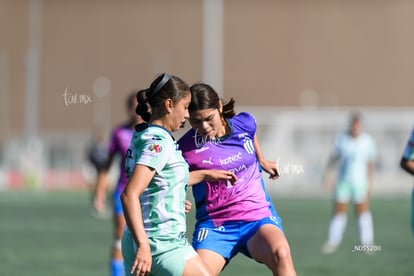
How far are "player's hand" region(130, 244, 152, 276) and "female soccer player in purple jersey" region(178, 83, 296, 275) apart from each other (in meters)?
1.66

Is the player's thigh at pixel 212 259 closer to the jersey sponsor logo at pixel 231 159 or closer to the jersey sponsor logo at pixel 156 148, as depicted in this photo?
the jersey sponsor logo at pixel 231 159

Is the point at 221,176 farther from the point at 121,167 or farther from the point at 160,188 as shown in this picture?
the point at 121,167

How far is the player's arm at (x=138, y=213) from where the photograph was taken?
5859 mm

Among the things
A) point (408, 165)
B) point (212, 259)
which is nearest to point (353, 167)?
point (408, 165)

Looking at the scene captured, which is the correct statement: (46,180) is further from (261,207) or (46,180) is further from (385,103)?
(261,207)

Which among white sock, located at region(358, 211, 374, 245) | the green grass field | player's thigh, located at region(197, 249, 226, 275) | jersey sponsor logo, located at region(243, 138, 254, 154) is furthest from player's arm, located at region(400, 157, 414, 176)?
white sock, located at region(358, 211, 374, 245)

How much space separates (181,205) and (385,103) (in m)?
50.8

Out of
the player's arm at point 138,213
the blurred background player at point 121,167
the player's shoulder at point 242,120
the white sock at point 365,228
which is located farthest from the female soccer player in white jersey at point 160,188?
the white sock at point 365,228

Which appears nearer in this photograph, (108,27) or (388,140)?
(388,140)

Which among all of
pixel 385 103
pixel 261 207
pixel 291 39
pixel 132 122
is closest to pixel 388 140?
pixel 385 103

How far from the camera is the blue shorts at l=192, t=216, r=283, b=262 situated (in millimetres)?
7617

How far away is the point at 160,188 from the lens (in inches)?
242

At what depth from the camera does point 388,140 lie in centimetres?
4459

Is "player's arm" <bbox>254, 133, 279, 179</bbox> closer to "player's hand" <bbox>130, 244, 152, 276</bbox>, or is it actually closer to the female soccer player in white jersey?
the female soccer player in white jersey
